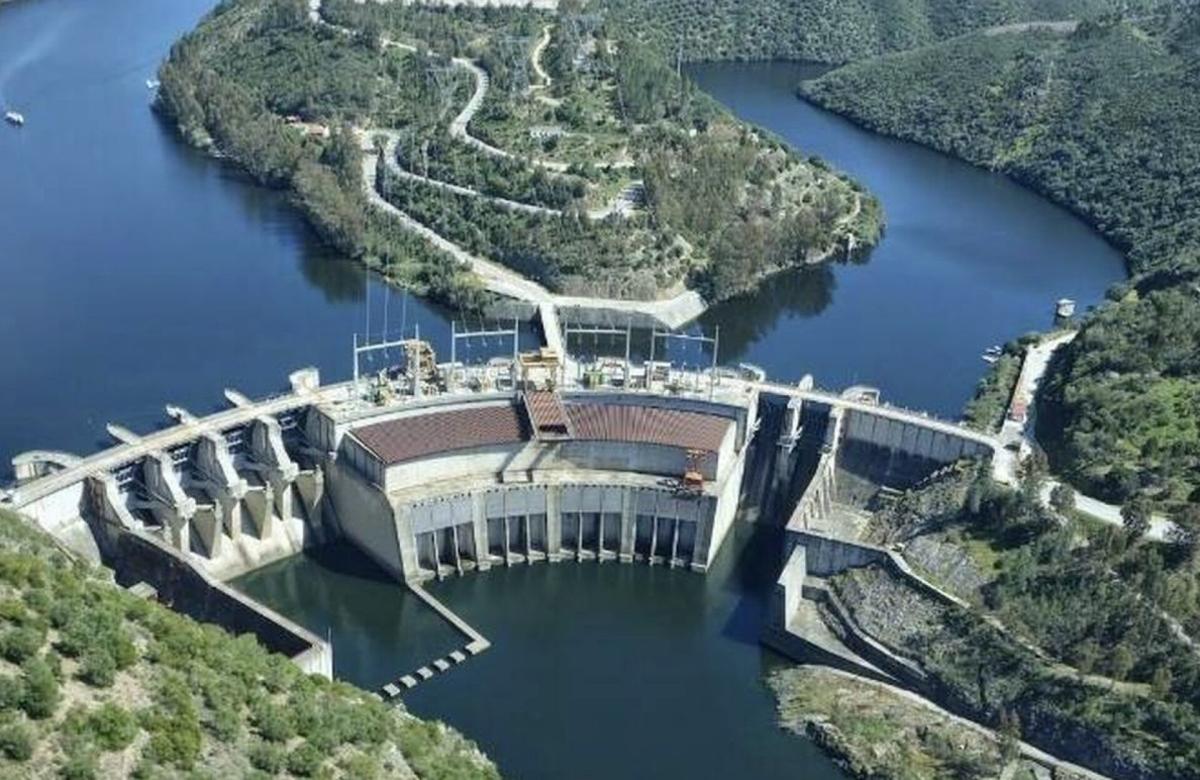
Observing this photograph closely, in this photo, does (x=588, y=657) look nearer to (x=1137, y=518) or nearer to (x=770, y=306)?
(x=1137, y=518)

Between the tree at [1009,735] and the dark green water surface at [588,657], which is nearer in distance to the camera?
the tree at [1009,735]

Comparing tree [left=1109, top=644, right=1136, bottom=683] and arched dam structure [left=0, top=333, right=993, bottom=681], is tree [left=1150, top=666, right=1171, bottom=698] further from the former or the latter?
arched dam structure [left=0, top=333, right=993, bottom=681]

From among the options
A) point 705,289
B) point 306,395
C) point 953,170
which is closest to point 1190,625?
point 306,395

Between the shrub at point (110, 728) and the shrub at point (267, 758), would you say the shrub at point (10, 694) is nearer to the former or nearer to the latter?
the shrub at point (110, 728)

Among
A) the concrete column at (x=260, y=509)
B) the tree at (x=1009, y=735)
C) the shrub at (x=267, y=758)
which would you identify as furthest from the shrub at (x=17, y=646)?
the tree at (x=1009, y=735)

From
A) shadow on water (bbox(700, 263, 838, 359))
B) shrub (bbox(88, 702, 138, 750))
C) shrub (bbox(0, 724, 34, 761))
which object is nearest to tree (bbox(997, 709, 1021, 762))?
shrub (bbox(88, 702, 138, 750))
